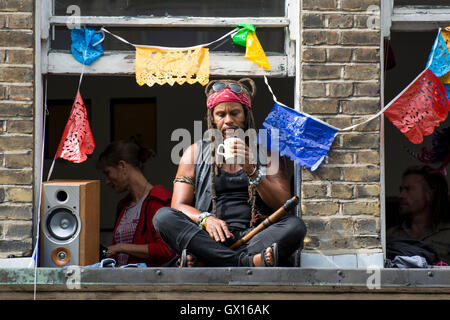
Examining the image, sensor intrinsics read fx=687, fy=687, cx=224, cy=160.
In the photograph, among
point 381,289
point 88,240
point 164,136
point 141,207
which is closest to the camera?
point 381,289

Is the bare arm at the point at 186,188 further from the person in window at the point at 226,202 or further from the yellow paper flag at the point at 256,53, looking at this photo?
the yellow paper flag at the point at 256,53

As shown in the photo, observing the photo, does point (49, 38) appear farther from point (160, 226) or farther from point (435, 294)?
point (435, 294)

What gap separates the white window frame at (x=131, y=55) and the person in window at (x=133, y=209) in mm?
915

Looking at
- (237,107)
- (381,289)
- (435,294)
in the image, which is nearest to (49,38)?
(237,107)

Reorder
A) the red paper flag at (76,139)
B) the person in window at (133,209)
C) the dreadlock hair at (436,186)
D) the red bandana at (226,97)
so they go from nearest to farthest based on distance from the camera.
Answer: the red bandana at (226,97)
the red paper flag at (76,139)
the person in window at (133,209)
the dreadlock hair at (436,186)

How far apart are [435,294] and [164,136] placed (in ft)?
14.1

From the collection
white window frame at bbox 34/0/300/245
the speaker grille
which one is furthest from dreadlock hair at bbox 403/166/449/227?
the speaker grille

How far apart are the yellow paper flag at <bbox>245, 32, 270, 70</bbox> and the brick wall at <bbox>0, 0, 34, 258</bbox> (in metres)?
1.42

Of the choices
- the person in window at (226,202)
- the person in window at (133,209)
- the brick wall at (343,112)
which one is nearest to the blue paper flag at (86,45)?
the person in window at (226,202)

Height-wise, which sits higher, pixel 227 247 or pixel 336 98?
pixel 336 98

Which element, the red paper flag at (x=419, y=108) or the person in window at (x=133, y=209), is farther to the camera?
the person in window at (x=133, y=209)

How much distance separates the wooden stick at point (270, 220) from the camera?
4.16 meters

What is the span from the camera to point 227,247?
4.25 metres
